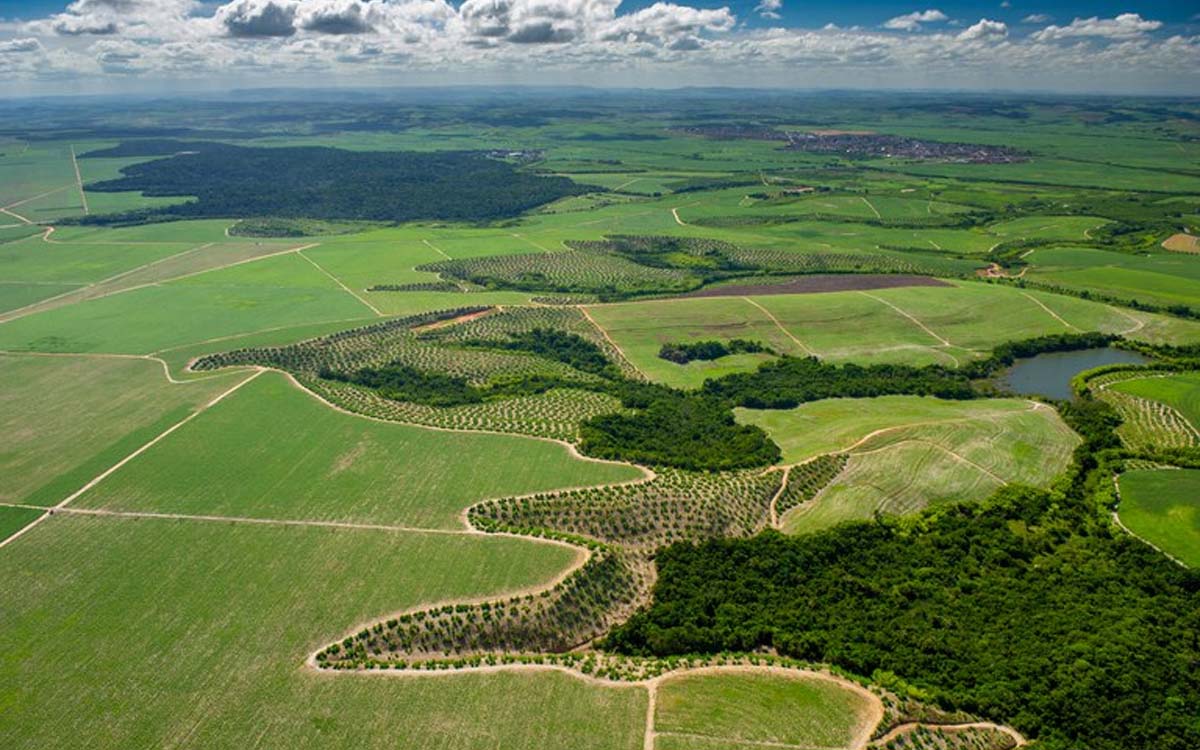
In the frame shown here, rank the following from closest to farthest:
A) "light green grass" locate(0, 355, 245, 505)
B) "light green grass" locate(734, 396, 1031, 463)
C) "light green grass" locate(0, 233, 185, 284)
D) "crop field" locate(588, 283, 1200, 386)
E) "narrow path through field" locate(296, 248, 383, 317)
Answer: "light green grass" locate(0, 355, 245, 505) < "light green grass" locate(734, 396, 1031, 463) < "crop field" locate(588, 283, 1200, 386) < "narrow path through field" locate(296, 248, 383, 317) < "light green grass" locate(0, 233, 185, 284)

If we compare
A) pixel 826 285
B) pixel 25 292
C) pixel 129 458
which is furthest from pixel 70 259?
pixel 826 285

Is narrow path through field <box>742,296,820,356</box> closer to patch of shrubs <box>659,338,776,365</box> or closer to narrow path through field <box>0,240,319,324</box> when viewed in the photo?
patch of shrubs <box>659,338,776,365</box>

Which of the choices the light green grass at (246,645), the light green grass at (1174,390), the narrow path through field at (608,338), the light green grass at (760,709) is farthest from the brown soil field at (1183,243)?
the light green grass at (246,645)

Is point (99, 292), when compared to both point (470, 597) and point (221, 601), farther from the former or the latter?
point (470, 597)

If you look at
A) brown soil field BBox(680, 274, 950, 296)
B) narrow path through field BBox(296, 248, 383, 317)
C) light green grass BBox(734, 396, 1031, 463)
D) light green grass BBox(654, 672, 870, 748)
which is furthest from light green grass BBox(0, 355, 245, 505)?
brown soil field BBox(680, 274, 950, 296)

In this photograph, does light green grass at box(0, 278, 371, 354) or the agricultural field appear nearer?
the agricultural field

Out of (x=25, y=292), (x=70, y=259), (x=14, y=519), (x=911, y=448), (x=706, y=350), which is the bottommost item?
(x=70, y=259)

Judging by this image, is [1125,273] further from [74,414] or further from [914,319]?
[74,414]
